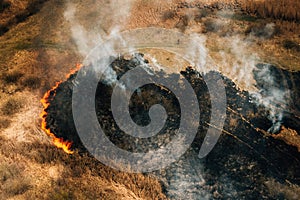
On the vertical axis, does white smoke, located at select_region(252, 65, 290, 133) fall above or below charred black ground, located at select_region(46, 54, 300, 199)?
above

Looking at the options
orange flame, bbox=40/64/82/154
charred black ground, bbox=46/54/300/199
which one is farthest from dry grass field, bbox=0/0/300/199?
charred black ground, bbox=46/54/300/199

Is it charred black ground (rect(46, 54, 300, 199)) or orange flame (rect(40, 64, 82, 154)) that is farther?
orange flame (rect(40, 64, 82, 154))

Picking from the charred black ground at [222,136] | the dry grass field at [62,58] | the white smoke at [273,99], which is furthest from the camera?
the white smoke at [273,99]

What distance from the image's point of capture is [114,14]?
17.2m

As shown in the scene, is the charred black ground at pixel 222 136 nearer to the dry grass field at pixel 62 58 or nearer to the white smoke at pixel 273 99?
the white smoke at pixel 273 99

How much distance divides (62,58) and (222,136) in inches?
307

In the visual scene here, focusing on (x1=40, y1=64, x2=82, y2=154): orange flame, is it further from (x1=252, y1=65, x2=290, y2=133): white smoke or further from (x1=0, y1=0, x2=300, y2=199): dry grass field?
(x1=252, y1=65, x2=290, y2=133): white smoke

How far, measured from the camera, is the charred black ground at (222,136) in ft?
38.8

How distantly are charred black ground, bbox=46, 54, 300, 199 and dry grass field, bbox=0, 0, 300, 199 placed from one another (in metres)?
0.77

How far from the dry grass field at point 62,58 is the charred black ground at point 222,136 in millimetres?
769

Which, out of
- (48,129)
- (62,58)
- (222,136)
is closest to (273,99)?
(222,136)

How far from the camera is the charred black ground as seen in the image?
11.8 m

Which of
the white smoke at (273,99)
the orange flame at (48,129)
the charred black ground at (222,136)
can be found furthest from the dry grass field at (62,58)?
the white smoke at (273,99)

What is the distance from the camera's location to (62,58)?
15.9 m
